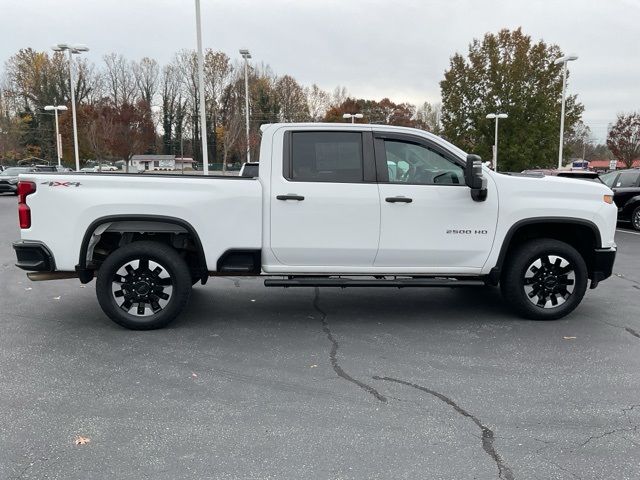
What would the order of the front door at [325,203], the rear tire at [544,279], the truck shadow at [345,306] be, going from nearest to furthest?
the front door at [325,203]
the rear tire at [544,279]
the truck shadow at [345,306]

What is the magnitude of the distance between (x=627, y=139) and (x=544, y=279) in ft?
213

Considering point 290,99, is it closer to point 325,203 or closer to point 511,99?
point 511,99

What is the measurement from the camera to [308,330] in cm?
570

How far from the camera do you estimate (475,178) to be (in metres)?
5.45

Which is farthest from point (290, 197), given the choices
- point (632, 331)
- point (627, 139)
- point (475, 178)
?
point (627, 139)

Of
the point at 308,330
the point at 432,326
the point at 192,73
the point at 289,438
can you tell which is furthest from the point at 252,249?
the point at 192,73

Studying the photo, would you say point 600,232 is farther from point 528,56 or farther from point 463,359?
point 528,56

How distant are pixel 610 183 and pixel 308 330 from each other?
44.1 feet

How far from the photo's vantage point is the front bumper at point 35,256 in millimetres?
5395

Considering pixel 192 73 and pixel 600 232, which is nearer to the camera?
pixel 600 232

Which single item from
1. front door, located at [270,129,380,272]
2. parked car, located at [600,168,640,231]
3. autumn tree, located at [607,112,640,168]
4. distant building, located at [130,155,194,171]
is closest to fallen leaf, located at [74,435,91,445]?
front door, located at [270,129,380,272]

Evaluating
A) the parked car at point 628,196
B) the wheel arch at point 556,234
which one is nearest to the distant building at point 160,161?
the parked car at point 628,196

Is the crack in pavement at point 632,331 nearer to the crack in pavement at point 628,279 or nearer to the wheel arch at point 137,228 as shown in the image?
the crack in pavement at point 628,279

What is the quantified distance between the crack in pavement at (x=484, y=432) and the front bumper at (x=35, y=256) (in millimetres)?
3370
